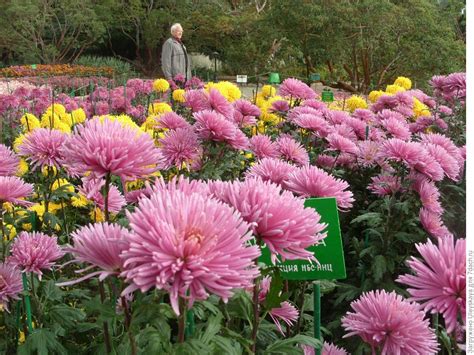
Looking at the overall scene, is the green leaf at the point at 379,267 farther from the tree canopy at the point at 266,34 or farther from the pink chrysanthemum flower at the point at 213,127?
the tree canopy at the point at 266,34

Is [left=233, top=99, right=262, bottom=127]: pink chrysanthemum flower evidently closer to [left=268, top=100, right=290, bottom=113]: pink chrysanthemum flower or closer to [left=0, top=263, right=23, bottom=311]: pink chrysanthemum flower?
[left=268, top=100, right=290, bottom=113]: pink chrysanthemum flower

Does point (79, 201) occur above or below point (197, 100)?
below

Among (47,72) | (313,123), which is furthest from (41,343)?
(47,72)

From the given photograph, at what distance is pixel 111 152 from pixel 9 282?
529 mm

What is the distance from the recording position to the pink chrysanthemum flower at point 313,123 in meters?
2.20

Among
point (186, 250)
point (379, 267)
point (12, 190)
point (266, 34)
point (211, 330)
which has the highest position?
point (266, 34)

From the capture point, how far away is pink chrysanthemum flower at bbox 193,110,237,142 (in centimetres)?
157

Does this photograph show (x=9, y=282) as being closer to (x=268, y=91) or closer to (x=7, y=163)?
(x=7, y=163)

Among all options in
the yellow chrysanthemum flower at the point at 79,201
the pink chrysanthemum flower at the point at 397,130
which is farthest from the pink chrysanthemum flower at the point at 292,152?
the yellow chrysanthemum flower at the point at 79,201

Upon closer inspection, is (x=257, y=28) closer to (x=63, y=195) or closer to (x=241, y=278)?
(x=63, y=195)

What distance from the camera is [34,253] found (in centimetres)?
120

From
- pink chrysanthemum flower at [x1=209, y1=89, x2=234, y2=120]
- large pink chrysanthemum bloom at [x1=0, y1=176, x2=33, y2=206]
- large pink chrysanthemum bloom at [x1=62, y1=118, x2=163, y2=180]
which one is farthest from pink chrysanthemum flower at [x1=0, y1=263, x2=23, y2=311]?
pink chrysanthemum flower at [x1=209, y1=89, x2=234, y2=120]

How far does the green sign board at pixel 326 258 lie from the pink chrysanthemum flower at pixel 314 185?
5.6 inches

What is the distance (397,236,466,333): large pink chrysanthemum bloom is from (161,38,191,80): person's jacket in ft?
17.5
